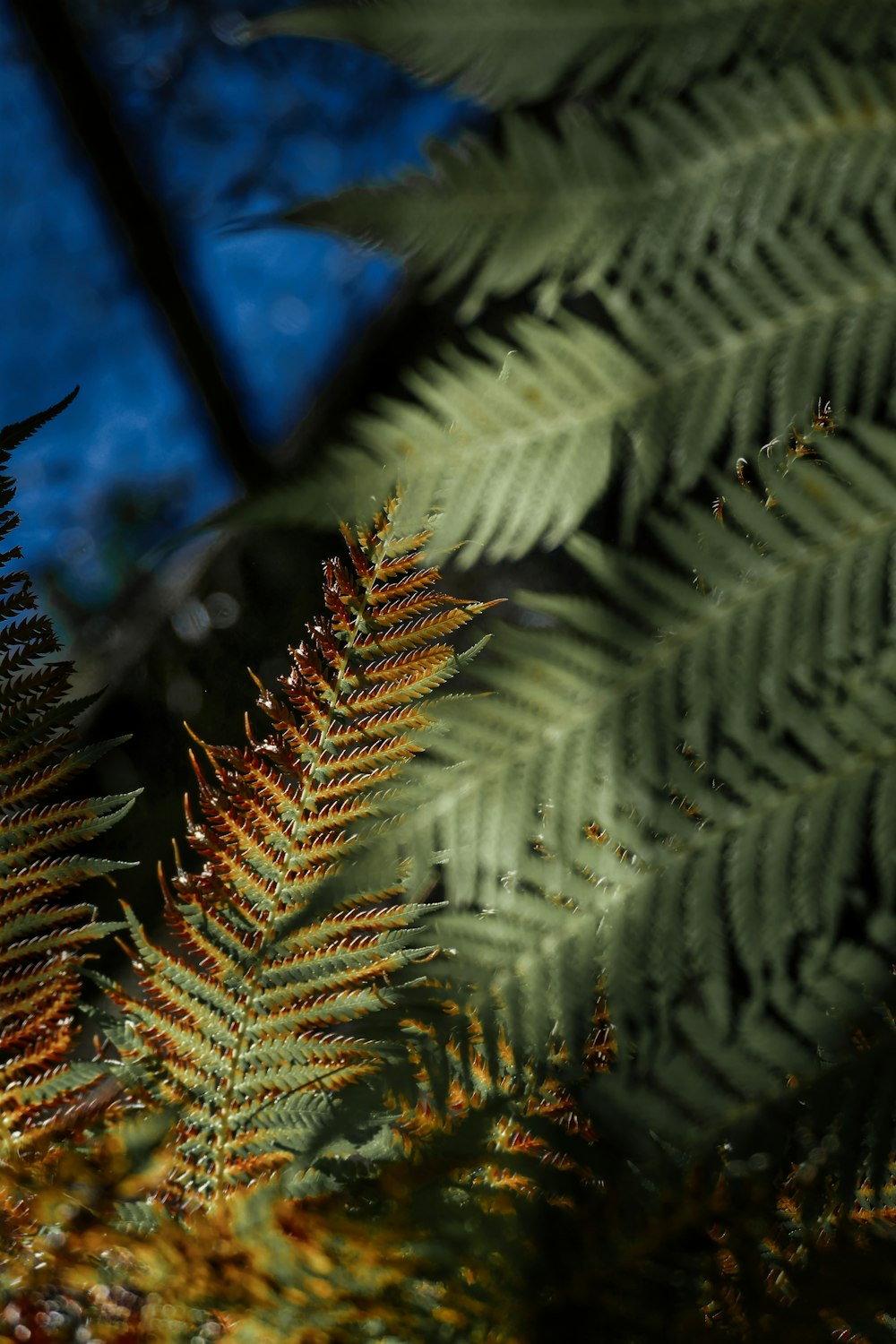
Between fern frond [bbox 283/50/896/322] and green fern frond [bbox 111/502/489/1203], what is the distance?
0.15 m

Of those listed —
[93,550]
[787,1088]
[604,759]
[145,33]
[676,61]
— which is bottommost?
[787,1088]

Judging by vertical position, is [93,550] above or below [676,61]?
above

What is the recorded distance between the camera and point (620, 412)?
28cm

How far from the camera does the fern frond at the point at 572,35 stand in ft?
0.89

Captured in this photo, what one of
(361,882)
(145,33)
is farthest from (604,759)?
(145,33)

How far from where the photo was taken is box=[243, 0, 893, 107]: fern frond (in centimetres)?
27

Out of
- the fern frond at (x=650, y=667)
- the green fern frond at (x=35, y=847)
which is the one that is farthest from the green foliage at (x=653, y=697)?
the green fern frond at (x=35, y=847)

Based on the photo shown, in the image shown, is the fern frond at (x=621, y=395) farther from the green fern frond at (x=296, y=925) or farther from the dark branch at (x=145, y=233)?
the dark branch at (x=145, y=233)

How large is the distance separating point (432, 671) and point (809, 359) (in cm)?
20

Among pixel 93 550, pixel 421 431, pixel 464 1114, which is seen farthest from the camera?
pixel 93 550

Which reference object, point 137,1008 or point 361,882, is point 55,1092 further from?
point 361,882

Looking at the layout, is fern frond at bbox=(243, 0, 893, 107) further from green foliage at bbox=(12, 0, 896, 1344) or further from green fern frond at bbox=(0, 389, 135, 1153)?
green fern frond at bbox=(0, 389, 135, 1153)

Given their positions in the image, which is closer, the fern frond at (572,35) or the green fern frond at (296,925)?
the fern frond at (572,35)

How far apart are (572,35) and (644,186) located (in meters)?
0.04
